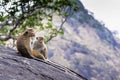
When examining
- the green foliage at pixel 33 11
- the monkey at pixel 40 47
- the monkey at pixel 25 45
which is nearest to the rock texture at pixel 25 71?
the monkey at pixel 25 45

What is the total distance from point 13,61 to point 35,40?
5.95 m

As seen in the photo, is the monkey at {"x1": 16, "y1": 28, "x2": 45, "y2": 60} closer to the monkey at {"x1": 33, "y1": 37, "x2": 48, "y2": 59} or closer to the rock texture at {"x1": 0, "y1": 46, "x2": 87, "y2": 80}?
the rock texture at {"x1": 0, "y1": 46, "x2": 87, "y2": 80}

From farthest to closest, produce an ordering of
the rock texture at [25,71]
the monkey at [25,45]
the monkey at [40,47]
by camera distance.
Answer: the monkey at [40,47], the monkey at [25,45], the rock texture at [25,71]

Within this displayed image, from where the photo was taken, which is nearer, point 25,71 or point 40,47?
point 25,71

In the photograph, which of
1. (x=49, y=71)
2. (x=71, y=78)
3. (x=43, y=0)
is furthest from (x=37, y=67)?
(x=43, y=0)

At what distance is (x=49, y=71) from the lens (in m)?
12.0

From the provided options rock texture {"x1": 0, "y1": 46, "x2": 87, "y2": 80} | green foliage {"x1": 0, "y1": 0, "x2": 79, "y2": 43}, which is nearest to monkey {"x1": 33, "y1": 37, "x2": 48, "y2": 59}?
rock texture {"x1": 0, "y1": 46, "x2": 87, "y2": 80}

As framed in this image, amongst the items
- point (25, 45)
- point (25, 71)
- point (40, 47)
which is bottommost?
point (40, 47)

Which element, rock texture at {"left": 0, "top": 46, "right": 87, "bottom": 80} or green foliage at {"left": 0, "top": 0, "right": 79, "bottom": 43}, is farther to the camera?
green foliage at {"left": 0, "top": 0, "right": 79, "bottom": 43}

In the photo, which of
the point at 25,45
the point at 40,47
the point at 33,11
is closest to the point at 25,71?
the point at 25,45

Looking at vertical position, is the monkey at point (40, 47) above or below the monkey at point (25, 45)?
below

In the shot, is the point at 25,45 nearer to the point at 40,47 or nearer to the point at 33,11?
the point at 40,47

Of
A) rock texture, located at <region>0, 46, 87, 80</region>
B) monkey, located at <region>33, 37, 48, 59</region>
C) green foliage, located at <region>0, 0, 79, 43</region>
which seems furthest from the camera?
green foliage, located at <region>0, 0, 79, 43</region>

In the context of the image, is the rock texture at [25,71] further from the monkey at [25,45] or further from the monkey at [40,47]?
the monkey at [40,47]
